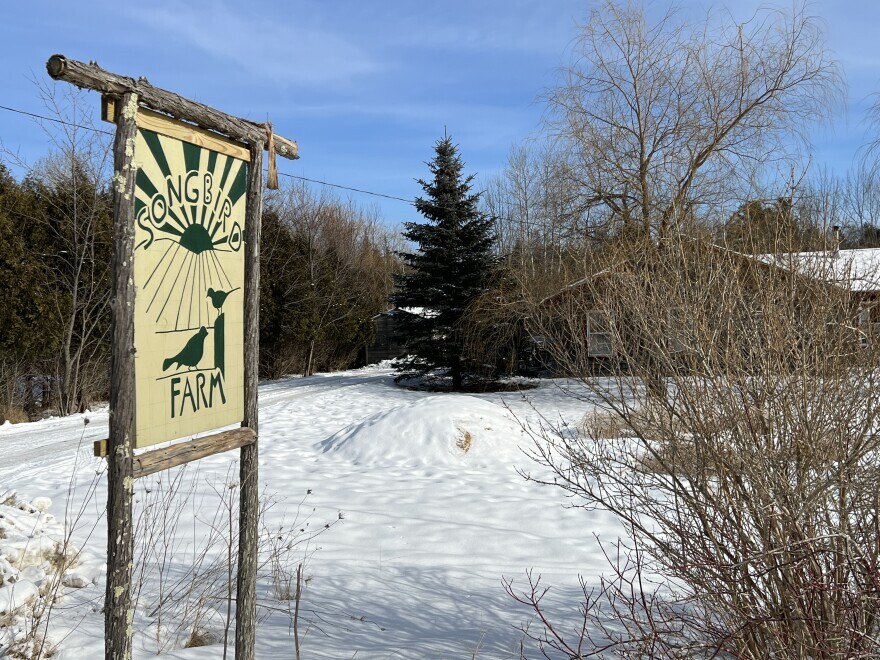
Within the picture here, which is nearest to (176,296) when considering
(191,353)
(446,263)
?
(191,353)

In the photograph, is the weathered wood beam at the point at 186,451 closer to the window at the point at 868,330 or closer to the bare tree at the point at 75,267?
the window at the point at 868,330

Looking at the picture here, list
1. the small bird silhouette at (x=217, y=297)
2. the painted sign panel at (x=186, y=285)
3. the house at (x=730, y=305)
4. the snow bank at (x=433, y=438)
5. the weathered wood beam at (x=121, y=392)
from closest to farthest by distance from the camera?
the weathered wood beam at (x=121, y=392) → the painted sign panel at (x=186, y=285) → the small bird silhouette at (x=217, y=297) → the house at (x=730, y=305) → the snow bank at (x=433, y=438)

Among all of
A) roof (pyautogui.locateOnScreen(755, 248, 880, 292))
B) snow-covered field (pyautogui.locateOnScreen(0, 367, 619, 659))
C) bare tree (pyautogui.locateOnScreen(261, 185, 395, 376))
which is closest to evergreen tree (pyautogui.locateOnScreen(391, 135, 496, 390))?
bare tree (pyautogui.locateOnScreen(261, 185, 395, 376))

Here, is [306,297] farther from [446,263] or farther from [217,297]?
[217,297]

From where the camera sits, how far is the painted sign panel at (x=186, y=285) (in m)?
2.77

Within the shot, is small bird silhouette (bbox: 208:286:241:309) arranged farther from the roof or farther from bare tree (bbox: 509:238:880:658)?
the roof

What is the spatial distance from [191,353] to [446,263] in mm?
16961

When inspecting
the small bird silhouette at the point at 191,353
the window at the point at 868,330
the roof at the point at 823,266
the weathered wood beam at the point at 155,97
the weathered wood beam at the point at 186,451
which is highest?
the weathered wood beam at the point at 155,97

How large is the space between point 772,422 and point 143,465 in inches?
104

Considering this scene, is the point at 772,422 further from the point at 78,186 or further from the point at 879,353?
the point at 78,186

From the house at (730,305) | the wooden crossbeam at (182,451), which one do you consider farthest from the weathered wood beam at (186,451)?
the house at (730,305)

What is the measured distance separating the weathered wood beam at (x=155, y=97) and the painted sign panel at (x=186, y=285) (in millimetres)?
75

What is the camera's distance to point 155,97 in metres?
2.78

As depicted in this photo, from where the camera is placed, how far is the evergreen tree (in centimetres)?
1970
